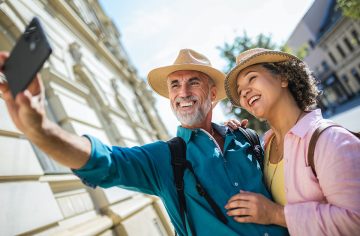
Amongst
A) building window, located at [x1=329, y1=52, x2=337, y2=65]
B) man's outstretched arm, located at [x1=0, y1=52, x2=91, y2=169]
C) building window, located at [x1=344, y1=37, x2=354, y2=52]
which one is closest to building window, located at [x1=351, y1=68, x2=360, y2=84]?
building window, located at [x1=344, y1=37, x2=354, y2=52]

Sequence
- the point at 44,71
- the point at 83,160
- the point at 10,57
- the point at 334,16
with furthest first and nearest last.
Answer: the point at 334,16 < the point at 44,71 < the point at 83,160 < the point at 10,57

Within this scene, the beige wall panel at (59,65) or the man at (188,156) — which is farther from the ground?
the beige wall panel at (59,65)

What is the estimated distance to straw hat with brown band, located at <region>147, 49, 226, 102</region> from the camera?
290 centimetres

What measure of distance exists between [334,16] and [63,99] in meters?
38.6

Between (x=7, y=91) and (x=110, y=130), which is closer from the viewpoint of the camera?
(x=7, y=91)

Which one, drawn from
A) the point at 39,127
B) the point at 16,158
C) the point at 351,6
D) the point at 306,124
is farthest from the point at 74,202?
the point at 351,6

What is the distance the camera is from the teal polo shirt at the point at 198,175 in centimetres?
200

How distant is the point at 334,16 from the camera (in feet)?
116

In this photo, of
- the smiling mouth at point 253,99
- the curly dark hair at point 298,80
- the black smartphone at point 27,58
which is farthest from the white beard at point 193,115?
the black smartphone at point 27,58

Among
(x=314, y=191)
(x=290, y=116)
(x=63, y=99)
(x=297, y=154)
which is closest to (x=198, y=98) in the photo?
(x=290, y=116)

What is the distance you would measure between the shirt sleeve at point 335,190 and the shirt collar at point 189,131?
980 mm

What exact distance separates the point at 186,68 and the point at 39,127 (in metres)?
1.79

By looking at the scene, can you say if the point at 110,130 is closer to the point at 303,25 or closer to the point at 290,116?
the point at 290,116

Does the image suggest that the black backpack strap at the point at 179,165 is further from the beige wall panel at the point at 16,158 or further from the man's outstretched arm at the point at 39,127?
the beige wall panel at the point at 16,158
